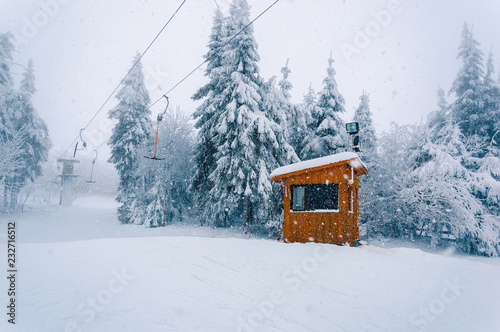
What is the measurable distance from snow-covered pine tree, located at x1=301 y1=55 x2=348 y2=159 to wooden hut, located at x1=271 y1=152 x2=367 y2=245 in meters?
7.59

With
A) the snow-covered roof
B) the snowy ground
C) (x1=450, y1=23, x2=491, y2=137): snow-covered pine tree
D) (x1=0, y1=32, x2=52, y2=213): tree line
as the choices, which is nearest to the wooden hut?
the snow-covered roof

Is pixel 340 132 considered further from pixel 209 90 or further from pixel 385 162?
pixel 209 90

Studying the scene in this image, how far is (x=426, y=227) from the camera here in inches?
686

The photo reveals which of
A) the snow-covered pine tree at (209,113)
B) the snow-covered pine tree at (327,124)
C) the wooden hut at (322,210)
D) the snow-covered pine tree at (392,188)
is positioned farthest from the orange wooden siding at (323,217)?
the snow-covered pine tree at (327,124)

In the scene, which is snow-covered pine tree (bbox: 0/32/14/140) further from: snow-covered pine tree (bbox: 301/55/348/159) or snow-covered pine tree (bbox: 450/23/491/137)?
snow-covered pine tree (bbox: 450/23/491/137)

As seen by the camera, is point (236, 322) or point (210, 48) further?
point (210, 48)

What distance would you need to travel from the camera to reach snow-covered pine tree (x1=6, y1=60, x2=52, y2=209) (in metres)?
22.8

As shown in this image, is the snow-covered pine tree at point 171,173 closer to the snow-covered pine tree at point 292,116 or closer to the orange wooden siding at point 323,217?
the snow-covered pine tree at point 292,116

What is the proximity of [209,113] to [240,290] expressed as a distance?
12694 mm

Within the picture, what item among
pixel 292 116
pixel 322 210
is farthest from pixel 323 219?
pixel 292 116

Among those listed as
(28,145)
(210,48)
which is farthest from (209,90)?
(28,145)

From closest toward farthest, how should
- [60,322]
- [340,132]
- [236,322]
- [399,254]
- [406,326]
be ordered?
[60,322] < [236,322] < [406,326] < [399,254] < [340,132]

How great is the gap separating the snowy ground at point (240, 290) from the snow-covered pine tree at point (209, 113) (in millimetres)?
9046

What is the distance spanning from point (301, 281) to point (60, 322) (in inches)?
160
